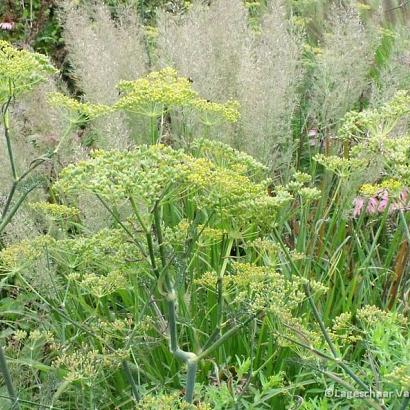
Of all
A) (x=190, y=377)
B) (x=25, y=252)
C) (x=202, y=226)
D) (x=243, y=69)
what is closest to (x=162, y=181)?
(x=202, y=226)

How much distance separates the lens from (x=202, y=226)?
2.06m

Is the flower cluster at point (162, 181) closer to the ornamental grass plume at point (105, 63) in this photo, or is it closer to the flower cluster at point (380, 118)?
the flower cluster at point (380, 118)

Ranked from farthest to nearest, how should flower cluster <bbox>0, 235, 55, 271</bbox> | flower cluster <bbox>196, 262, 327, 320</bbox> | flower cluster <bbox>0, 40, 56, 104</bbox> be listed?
flower cluster <bbox>0, 235, 55, 271</bbox> → flower cluster <bbox>0, 40, 56, 104</bbox> → flower cluster <bbox>196, 262, 327, 320</bbox>

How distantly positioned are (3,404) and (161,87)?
49.4 inches

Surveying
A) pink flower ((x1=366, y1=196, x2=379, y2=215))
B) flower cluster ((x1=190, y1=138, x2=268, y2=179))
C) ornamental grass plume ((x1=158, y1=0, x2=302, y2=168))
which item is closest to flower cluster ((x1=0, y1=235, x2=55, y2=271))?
flower cluster ((x1=190, y1=138, x2=268, y2=179))

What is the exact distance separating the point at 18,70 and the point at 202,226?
2.17 feet

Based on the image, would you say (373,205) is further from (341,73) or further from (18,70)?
(18,70)

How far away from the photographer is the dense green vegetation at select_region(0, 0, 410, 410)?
73.7 inches

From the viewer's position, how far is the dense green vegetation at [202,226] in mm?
1873

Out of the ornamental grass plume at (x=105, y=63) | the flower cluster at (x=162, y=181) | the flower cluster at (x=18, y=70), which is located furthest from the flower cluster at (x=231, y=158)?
the ornamental grass plume at (x=105, y=63)

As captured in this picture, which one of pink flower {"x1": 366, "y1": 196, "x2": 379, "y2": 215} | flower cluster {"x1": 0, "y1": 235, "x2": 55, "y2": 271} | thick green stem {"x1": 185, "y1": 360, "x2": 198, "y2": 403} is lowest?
pink flower {"x1": 366, "y1": 196, "x2": 379, "y2": 215}

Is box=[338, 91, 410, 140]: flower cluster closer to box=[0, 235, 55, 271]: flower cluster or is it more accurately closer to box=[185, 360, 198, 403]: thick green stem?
box=[185, 360, 198, 403]: thick green stem

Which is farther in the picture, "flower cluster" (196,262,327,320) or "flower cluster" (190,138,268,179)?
"flower cluster" (190,138,268,179)

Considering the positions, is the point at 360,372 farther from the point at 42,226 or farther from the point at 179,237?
the point at 42,226
